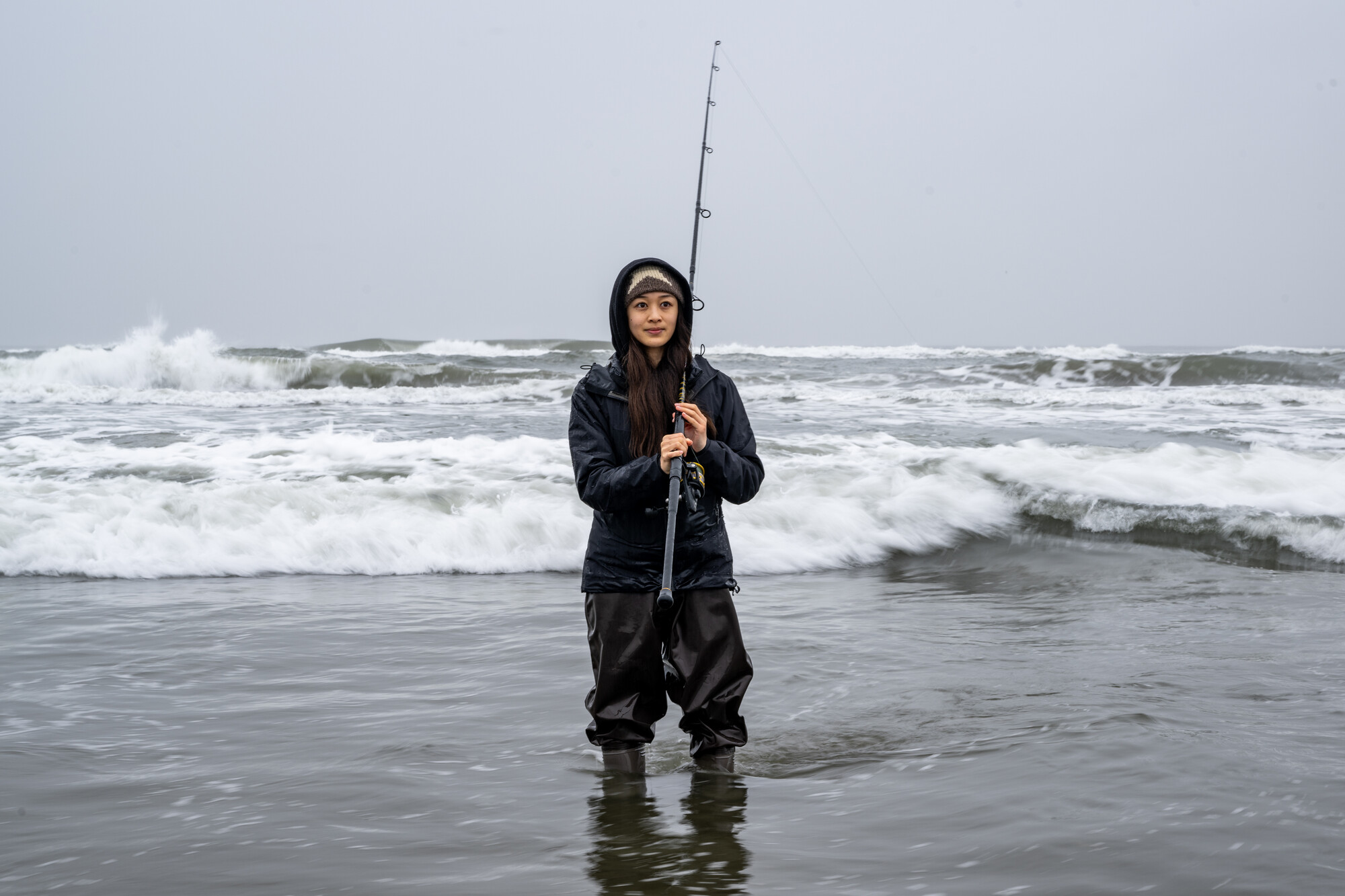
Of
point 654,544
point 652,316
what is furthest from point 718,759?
point 652,316

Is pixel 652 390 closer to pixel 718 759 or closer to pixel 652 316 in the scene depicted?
pixel 652 316

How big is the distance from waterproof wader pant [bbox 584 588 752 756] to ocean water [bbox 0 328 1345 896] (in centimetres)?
24

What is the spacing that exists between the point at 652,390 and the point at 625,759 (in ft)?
3.55

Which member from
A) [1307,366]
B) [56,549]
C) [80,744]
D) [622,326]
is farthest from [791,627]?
[1307,366]

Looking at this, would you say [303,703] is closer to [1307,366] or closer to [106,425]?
[106,425]

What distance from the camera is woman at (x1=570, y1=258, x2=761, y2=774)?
2.88 metres

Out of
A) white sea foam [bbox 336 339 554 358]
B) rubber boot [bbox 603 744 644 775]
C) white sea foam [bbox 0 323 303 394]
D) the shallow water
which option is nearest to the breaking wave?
white sea foam [bbox 0 323 303 394]

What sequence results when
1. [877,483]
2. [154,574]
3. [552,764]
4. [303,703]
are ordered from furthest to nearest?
[877,483], [154,574], [303,703], [552,764]

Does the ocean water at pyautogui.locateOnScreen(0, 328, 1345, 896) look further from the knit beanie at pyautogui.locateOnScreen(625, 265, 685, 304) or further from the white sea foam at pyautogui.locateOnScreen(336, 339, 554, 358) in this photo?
the white sea foam at pyautogui.locateOnScreen(336, 339, 554, 358)

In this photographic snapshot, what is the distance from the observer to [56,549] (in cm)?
646

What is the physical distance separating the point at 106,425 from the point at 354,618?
302 inches

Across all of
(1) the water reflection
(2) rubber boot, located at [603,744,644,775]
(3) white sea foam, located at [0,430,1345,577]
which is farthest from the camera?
(3) white sea foam, located at [0,430,1345,577]

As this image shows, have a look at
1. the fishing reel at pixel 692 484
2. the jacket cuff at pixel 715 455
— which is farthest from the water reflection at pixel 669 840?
the jacket cuff at pixel 715 455

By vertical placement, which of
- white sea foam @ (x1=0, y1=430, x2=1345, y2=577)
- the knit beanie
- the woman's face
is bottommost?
white sea foam @ (x1=0, y1=430, x2=1345, y2=577)
